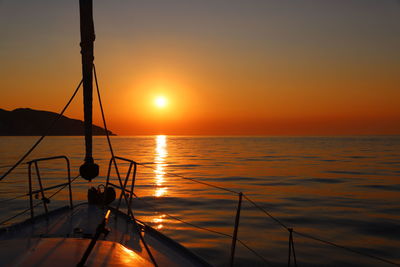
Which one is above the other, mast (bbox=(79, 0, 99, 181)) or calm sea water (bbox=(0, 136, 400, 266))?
mast (bbox=(79, 0, 99, 181))

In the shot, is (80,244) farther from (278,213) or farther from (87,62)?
(278,213)

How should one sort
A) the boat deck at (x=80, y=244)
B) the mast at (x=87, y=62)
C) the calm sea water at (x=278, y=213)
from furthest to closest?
1. the calm sea water at (x=278, y=213)
2. the mast at (x=87, y=62)
3. the boat deck at (x=80, y=244)

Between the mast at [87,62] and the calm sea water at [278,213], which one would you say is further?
the calm sea water at [278,213]

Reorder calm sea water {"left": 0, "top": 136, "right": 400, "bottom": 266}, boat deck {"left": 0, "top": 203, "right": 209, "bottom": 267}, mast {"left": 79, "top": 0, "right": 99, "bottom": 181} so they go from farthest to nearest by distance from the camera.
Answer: calm sea water {"left": 0, "top": 136, "right": 400, "bottom": 266} → mast {"left": 79, "top": 0, "right": 99, "bottom": 181} → boat deck {"left": 0, "top": 203, "right": 209, "bottom": 267}

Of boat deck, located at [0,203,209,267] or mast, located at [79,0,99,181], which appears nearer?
boat deck, located at [0,203,209,267]

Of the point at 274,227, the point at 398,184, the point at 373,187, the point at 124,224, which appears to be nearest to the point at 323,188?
the point at 373,187

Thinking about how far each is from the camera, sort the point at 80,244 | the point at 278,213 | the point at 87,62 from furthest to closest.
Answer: the point at 278,213
the point at 87,62
the point at 80,244

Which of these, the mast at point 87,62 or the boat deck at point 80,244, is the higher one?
the mast at point 87,62

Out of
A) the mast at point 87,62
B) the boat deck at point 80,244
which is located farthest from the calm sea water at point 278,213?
the mast at point 87,62

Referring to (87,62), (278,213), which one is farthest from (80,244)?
(278,213)

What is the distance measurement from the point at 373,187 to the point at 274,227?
14.0 metres

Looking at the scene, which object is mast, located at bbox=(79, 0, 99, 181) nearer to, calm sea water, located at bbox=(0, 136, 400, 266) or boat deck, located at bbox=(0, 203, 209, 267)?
boat deck, located at bbox=(0, 203, 209, 267)

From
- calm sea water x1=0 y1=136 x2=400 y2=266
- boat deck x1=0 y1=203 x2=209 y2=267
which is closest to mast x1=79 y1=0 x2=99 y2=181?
boat deck x1=0 y1=203 x2=209 y2=267

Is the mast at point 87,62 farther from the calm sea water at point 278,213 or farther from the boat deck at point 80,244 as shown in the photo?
the calm sea water at point 278,213
